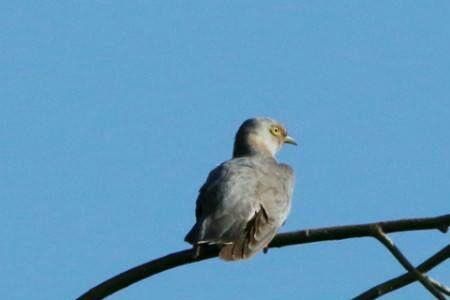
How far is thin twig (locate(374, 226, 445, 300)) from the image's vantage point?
17.1 ft

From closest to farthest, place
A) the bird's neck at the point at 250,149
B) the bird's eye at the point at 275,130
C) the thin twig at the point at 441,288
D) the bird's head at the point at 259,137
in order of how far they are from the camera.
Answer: the thin twig at the point at 441,288 < the bird's neck at the point at 250,149 < the bird's head at the point at 259,137 < the bird's eye at the point at 275,130

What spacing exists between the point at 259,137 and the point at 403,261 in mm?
5416

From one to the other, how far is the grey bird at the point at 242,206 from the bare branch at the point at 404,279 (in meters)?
1.80

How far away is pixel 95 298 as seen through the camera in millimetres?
Answer: 5805

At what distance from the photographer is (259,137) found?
35.6 ft

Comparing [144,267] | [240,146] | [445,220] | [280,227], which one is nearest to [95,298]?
[144,267]

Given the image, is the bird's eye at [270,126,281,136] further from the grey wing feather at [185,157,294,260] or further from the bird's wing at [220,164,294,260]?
the grey wing feather at [185,157,294,260]

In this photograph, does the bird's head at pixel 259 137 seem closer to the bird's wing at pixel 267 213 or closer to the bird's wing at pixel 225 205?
the bird's wing at pixel 267 213

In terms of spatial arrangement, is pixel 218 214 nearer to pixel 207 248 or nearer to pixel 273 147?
pixel 207 248

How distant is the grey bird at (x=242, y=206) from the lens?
744cm

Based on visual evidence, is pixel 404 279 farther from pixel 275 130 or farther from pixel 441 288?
pixel 275 130

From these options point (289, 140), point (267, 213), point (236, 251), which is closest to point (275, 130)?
point (289, 140)

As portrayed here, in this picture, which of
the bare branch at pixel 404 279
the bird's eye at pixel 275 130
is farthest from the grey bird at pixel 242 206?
the bare branch at pixel 404 279

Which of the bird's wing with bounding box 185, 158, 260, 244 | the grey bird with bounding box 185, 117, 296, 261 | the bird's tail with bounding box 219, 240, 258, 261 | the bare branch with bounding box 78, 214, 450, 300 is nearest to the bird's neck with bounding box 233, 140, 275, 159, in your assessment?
the grey bird with bounding box 185, 117, 296, 261
